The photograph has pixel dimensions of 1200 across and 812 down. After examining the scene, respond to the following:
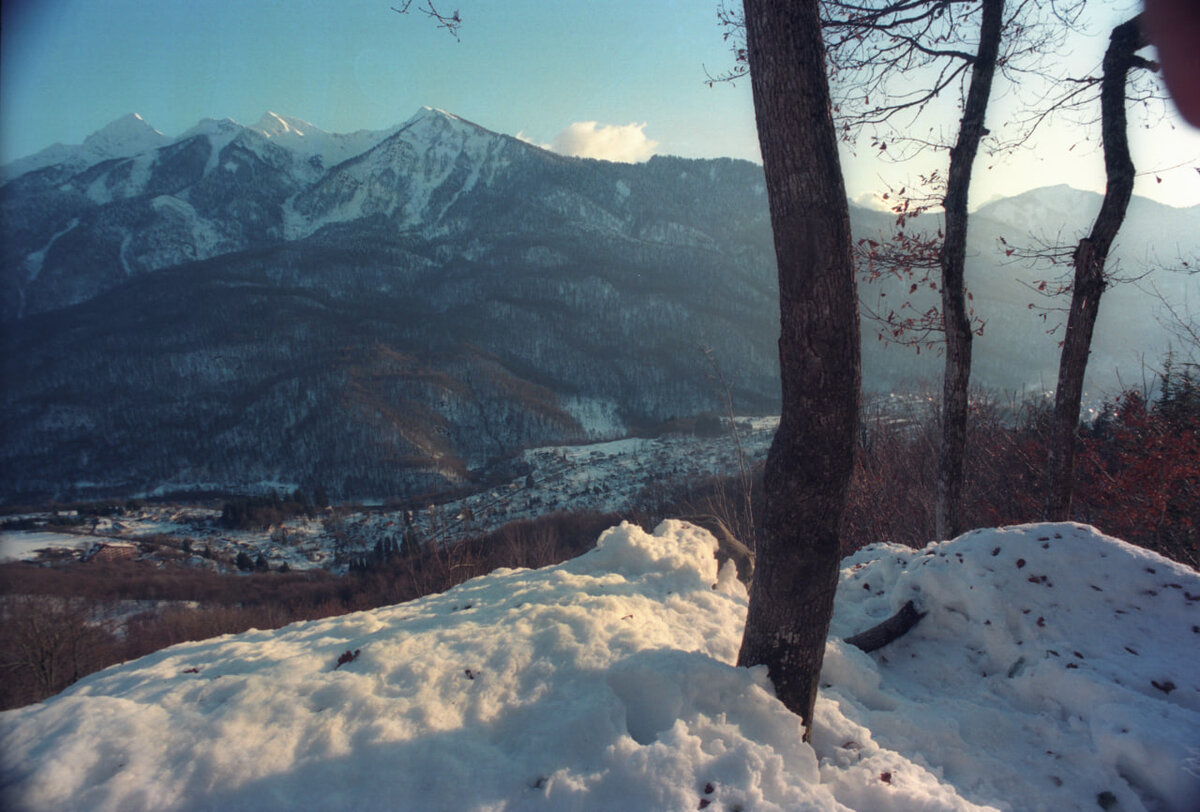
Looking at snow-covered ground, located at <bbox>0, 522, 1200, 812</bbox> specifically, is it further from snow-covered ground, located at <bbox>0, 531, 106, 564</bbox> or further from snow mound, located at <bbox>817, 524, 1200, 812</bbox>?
snow-covered ground, located at <bbox>0, 531, 106, 564</bbox>

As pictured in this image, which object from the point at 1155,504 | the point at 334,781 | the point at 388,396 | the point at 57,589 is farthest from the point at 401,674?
the point at 388,396

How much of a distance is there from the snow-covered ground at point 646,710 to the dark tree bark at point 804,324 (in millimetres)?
490

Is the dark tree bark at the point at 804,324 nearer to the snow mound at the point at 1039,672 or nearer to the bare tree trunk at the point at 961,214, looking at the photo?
the snow mound at the point at 1039,672

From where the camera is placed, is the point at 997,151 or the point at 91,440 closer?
the point at 997,151

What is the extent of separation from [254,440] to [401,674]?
169m

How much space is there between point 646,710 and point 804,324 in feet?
7.07

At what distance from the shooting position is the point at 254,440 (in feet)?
487

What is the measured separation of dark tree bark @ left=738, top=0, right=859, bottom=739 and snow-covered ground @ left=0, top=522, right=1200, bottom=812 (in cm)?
49

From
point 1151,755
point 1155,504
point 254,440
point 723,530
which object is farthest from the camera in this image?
point 254,440

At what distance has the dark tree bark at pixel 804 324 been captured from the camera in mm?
2939

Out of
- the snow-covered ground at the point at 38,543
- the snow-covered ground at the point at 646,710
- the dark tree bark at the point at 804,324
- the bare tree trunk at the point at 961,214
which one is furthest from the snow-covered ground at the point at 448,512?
the dark tree bark at the point at 804,324

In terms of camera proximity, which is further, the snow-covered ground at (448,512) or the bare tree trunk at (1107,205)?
the snow-covered ground at (448,512)

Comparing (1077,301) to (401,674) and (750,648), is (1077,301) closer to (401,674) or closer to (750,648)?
(750,648)

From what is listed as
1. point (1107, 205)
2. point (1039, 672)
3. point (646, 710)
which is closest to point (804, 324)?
point (646, 710)
